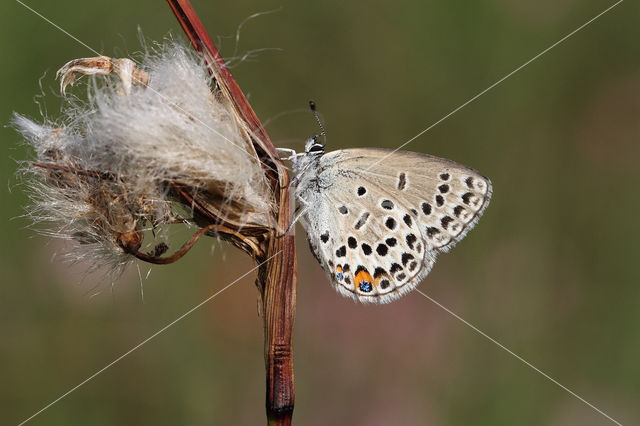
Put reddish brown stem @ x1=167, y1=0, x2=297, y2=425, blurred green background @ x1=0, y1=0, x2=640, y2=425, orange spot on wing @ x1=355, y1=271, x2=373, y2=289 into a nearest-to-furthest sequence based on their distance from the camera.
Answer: reddish brown stem @ x1=167, y1=0, x2=297, y2=425 < orange spot on wing @ x1=355, y1=271, x2=373, y2=289 < blurred green background @ x1=0, y1=0, x2=640, y2=425

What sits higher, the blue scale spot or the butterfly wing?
the butterfly wing

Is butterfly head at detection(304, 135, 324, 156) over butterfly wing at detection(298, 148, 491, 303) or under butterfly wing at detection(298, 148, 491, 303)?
over

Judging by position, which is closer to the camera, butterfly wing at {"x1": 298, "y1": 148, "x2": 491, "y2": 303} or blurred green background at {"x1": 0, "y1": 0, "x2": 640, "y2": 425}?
butterfly wing at {"x1": 298, "y1": 148, "x2": 491, "y2": 303}

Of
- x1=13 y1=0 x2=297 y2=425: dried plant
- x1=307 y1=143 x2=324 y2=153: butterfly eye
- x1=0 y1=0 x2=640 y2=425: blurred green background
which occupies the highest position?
x1=13 y1=0 x2=297 y2=425: dried plant

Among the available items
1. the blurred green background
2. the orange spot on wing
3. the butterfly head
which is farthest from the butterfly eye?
the blurred green background

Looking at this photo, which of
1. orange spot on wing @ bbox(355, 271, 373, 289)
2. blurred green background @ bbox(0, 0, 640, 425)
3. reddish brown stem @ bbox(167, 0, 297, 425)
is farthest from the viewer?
blurred green background @ bbox(0, 0, 640, 425)

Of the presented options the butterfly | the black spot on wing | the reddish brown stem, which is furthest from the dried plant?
the black spot on wing

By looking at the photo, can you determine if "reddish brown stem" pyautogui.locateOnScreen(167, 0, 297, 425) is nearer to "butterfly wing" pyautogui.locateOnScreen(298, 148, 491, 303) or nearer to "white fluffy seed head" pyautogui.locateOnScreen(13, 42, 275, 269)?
"white fluffy seed head" pyautogui.locateOnScreen(13, 42, 275, 269)
